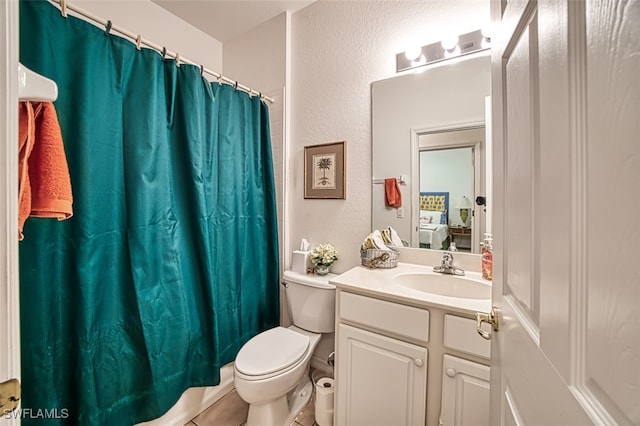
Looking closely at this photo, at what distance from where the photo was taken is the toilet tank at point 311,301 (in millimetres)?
1569

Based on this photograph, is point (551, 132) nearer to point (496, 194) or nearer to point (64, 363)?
Result: point (496, 194)

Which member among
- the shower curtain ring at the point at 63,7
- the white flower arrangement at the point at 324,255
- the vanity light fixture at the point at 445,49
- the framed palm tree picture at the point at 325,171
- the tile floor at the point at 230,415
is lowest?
the tile floor at the point at 230,415

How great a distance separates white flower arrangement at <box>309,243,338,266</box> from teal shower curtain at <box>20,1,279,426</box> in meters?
0.48

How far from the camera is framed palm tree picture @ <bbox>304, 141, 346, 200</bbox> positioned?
5.73 ft

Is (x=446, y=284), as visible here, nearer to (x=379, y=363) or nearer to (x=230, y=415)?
(x=379, y=363)

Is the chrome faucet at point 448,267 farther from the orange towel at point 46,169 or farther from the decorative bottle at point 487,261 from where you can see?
the orange towel at point 46,169

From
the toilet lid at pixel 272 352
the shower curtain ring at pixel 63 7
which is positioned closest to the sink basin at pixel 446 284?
the toilet lid at pixel 272 352

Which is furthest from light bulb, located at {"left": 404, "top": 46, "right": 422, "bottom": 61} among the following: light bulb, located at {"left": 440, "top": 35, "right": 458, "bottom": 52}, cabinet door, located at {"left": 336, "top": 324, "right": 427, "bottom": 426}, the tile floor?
the tile floor

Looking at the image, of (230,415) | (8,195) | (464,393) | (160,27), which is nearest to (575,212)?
(8,195)

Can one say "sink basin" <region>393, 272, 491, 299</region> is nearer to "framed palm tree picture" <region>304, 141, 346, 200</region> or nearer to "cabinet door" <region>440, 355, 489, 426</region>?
"cabinet door" <region>440, 355, 489, 426</region>

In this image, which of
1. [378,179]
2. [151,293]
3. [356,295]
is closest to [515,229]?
[356,295]

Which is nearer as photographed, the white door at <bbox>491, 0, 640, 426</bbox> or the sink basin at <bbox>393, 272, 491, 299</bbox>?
the white door at <bbox>491, 0, 640, 426</bbox>

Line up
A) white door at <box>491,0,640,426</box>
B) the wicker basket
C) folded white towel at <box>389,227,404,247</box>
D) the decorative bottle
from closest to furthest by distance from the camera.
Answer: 1. white door at <box>491,0,640,426</box>
2. the decorative bottle
3. the wicker basket
4. folded white towel at <box>389,227,404,247</box>

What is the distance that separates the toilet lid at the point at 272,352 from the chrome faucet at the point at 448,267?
2.76 feet
